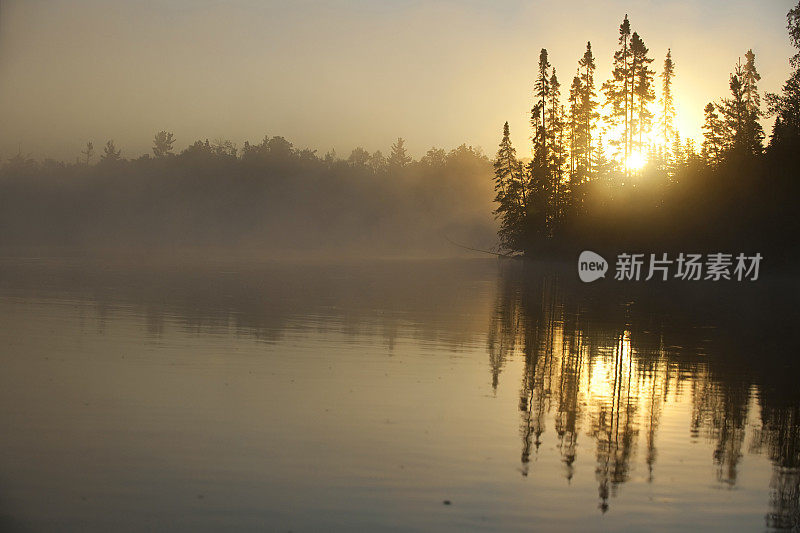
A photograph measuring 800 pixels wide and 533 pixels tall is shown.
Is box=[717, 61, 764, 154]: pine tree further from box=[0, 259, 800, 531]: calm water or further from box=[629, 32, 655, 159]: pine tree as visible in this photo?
box=[0, 259, 800, 531]: calm water

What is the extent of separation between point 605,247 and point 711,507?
6555cm

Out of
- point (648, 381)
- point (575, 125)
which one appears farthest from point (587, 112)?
point (648, 381)

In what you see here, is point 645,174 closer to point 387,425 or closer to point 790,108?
point 790,108

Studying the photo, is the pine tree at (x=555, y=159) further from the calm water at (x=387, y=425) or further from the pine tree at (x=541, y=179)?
the calm water at (x=387, y=425)

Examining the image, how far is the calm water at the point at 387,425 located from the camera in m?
8.32

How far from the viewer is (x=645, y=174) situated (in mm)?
81125

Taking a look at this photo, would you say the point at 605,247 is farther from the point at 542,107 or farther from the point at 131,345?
the point at 131,345

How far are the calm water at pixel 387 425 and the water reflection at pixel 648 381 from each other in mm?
62

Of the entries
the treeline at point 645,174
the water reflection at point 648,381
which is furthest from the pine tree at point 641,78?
the water reflection at point 648,381

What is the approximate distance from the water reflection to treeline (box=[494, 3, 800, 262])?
25.2m

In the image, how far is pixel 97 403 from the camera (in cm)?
1255

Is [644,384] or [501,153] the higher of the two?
[501,153]

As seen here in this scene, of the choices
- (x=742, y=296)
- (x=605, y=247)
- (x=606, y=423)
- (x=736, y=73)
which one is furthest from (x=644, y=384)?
(x=736, y=73)

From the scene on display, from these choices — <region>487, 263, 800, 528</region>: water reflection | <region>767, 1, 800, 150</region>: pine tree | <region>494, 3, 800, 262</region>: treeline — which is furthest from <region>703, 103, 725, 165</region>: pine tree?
<region>487, 263, 800, 528</region>: water reflection
